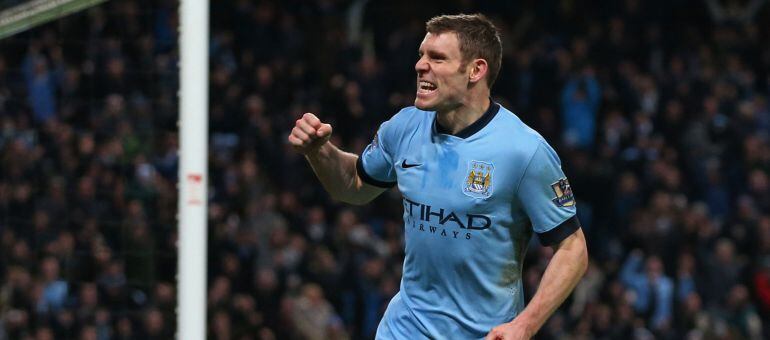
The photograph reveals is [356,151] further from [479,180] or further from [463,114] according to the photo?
[479,180]

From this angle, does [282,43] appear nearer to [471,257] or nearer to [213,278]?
[213,278]

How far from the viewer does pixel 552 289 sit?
547 centimetres

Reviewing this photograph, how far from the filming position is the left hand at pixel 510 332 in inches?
210

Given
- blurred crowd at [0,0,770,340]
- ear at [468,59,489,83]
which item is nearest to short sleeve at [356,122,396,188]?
ear at [468,59,489,83]

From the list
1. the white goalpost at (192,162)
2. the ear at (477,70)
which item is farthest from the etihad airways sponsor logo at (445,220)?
the white goalpost at (192,162)

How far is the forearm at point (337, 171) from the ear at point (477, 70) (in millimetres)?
715

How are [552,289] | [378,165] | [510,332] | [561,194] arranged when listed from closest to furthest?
1. [510,332]
2. [552,289]
3. [561,194]
4. [378,165]

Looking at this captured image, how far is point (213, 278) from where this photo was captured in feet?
51.3

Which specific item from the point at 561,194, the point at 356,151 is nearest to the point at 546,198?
the point at 561,194

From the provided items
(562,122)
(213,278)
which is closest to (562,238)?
(213,278)

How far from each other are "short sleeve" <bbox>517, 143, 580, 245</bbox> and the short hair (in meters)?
0.46

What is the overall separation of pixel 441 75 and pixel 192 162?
1.48m

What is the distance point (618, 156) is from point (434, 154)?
12.9 m

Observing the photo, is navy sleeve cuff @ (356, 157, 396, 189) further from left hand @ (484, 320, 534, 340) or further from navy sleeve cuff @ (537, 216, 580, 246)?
left hand @ (484, 320, 534, 340)
